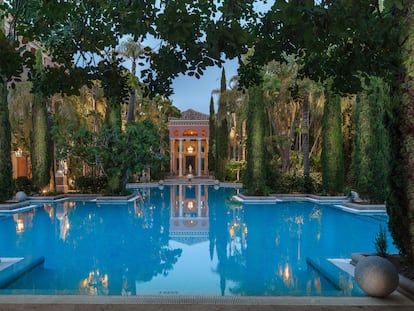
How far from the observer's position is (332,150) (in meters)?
20.1

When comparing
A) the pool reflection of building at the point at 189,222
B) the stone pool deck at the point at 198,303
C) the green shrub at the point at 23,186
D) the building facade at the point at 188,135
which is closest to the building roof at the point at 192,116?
the building facade at the point at 188,135

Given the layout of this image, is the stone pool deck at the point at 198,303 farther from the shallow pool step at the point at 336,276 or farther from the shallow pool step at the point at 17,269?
the shallow pool step at the point at 17,269

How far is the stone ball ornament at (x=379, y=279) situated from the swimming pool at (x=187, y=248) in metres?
0.56

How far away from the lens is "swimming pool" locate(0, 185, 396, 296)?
6.27 m

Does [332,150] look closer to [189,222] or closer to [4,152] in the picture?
[189,222]

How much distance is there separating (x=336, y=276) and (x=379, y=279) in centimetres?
173

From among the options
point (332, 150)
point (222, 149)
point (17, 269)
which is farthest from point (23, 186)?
point (222, 149)

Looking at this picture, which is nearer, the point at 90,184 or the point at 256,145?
the point at 256,145

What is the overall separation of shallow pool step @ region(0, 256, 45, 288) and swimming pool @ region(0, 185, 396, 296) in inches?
4.1

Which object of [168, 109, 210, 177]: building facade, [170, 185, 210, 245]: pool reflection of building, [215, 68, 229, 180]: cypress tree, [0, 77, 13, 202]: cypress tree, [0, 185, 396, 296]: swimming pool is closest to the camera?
[0, 185, 396, 296]: swimming pool

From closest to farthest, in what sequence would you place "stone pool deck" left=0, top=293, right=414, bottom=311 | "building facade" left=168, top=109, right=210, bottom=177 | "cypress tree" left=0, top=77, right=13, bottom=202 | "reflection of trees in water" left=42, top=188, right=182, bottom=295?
1. "stone pool deck" left=0, top=293, right=414, bottom=311
2. "reflection of trees in water" left=42, top=188, right=182, bottom=295
3. "cypress tree" left=0, top=77, right=13, bottom=202
4. "building facade" left=168, top=109, right=210, bottom=177

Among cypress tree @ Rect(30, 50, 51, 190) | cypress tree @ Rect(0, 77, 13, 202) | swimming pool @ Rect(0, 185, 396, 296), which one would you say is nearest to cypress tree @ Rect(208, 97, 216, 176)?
cypress tree @ Rect(30, 50, 51, 190)

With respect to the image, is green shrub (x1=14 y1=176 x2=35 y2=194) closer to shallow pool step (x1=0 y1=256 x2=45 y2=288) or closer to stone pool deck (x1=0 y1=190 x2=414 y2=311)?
shallow pool step (x1=0 y1=256 x2=45 y2=288)

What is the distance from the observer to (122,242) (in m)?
9.90
